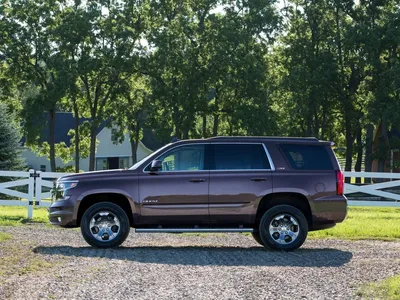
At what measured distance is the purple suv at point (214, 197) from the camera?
1448 cm

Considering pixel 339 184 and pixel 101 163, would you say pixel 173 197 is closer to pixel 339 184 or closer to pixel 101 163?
pixel 339 184

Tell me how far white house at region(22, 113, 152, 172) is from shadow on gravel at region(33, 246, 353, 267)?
60.5m

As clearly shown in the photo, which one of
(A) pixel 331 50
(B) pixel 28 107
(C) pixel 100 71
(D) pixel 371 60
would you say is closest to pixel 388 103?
(D) pixel 371 60

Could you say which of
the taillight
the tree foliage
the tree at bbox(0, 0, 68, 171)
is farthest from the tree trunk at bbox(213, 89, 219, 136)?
the taillight

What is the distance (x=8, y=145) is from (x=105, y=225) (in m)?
32.2

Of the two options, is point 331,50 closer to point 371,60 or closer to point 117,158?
point 371,60

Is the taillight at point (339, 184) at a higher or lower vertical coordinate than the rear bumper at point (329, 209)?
higher

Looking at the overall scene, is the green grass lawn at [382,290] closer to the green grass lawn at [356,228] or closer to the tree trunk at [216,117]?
the green grass lawn at [356,228]

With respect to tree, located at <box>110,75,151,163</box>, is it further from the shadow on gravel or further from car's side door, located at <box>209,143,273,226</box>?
the shadow on gravel

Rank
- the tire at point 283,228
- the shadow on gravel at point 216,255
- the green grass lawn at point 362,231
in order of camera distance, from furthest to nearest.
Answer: the green grass lawn at point 362,231 → the tire at point 283,228 → the shadow on gravel at point 216,255

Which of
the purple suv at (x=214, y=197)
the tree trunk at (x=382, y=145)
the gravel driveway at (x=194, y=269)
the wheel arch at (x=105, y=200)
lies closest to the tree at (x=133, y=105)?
the tree trunk at (x=382, y=145)

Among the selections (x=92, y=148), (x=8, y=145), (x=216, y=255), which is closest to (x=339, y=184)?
(x=216, y=255)

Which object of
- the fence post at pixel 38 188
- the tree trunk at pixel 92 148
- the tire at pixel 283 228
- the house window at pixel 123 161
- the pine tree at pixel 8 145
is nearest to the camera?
the tire at pixel 283 228

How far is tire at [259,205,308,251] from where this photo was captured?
567 inches
